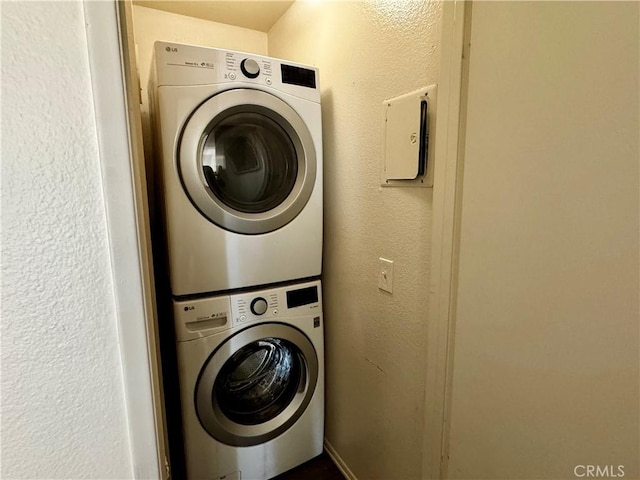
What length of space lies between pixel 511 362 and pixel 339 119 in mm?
1053

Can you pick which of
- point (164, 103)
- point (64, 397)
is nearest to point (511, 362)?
point (64, 397)

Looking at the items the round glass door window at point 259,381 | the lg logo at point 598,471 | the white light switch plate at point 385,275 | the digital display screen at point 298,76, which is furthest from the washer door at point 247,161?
the lg logo at point 598,471

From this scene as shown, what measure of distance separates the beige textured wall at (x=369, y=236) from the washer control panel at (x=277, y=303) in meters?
0.12

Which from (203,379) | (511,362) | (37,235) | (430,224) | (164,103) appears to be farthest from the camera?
(203,379)

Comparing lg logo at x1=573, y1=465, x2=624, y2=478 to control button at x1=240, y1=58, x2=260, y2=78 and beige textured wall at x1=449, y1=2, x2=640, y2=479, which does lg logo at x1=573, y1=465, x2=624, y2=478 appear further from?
control button at x1=240, y1=58, x2=260, y2=78

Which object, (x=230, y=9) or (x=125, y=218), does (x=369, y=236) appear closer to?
(x=125, y=218)

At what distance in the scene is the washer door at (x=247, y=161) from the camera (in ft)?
3.92

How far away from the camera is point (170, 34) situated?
178 centimetres

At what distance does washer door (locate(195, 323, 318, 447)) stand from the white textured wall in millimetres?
839

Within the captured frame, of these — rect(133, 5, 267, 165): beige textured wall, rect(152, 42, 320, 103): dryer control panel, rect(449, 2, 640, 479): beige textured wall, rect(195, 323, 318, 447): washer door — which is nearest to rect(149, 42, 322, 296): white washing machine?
rect(152, 42, 320, 103): dryer control panel

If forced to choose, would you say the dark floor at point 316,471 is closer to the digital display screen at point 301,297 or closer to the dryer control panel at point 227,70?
the digital display screen at point 301,297

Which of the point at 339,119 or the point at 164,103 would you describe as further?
the point at 339,119

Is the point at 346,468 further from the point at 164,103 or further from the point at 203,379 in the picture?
the point at 164,103

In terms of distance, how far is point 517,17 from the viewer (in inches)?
27.0
